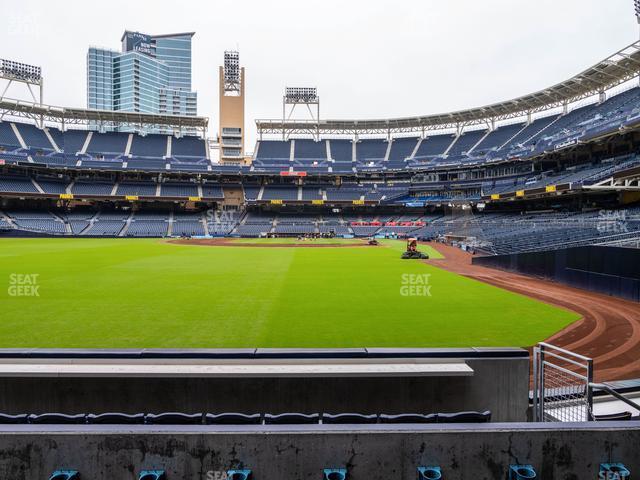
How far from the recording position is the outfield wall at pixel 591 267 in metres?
16.4

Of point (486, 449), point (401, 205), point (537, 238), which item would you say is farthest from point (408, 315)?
point (401, 205)

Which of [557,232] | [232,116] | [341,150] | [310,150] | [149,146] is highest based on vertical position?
[232,116]

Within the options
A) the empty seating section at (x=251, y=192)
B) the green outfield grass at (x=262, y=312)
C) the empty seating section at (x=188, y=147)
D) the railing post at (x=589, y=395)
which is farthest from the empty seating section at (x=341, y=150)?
the railing post at (x=589, y=395)

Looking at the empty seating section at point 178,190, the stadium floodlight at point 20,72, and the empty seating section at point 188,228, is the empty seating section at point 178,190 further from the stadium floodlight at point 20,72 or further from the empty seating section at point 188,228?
the stadium floodlight at point 20,72

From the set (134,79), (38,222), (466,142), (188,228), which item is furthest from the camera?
(134,79)

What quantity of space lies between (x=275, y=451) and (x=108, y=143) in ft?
298

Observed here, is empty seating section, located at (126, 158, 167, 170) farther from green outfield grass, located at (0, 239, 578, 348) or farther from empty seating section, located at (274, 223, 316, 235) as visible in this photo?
green outfield grass, located at (0, 239, 578, 348)

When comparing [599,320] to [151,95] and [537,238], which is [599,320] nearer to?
[537,238]

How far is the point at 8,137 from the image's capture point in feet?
231

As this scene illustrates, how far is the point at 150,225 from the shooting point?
71.8 meters

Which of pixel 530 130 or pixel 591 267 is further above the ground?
pixel 530 130

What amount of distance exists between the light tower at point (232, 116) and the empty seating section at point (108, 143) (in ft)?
70.6

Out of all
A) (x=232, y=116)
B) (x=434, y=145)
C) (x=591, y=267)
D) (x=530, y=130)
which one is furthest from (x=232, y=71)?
(x=591, y=267)

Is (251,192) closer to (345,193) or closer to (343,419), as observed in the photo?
(345,193)
